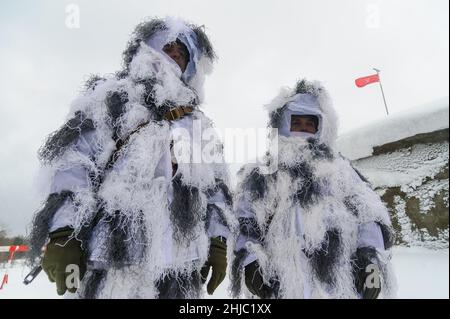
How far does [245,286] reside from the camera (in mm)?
2213

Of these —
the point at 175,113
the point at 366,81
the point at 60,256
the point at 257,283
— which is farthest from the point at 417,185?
the point at 366,81

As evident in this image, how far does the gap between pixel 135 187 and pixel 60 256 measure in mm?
412

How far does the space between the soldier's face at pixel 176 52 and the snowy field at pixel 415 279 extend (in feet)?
7.92

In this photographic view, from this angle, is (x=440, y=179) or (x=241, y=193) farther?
(x=440, y=179)

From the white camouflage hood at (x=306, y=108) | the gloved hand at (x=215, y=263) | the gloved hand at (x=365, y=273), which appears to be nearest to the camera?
the gloved hand at (x=215, y=263)

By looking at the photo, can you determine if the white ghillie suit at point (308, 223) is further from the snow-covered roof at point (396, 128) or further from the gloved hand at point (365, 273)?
the snow-covered roof at point (396, 128)

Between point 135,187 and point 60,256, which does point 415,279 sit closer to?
point 135,187

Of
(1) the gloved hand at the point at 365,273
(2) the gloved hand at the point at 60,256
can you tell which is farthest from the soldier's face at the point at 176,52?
(1) the gloved hand at the point at 365,273

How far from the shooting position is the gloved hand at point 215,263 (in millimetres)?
1666

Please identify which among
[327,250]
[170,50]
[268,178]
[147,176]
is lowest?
[327,250]

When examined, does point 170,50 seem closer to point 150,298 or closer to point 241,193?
point 241,193

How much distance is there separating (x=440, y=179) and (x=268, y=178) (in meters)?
3.04
